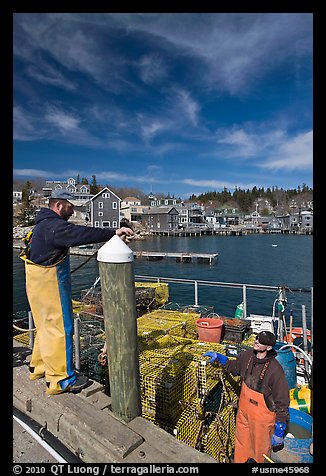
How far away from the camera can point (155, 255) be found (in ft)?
146

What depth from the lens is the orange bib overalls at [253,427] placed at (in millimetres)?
3033

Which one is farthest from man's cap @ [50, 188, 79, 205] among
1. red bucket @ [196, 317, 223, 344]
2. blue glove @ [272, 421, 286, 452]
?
red bucket @ [196, 317, 223, 344]

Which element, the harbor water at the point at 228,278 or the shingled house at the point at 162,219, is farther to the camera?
the shingled house at the point at 162,219

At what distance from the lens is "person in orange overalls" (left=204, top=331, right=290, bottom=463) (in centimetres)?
294

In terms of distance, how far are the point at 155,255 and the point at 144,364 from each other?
40441 mm

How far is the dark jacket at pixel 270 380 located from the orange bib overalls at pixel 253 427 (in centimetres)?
5

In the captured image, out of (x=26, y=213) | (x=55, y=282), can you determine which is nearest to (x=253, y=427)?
(x=55, y=282)

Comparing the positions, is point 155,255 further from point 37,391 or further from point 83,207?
point 37,391

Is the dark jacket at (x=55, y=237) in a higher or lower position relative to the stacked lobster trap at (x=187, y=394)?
higher

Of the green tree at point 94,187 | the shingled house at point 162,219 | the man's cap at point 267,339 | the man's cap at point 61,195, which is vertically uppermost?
the green tree at point 94,187

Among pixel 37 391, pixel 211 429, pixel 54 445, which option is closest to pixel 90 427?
pixel 54 445

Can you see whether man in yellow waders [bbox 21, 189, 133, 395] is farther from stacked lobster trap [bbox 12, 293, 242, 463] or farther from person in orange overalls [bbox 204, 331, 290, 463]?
person in orange overalls [bbox 204, 331, 290, 463]

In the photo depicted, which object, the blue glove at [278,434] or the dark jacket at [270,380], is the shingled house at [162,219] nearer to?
the dark jacket at [270,380]

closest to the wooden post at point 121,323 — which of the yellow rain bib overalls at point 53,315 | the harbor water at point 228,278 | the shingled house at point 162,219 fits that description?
the yellow rain bib overalls at point 53,315
